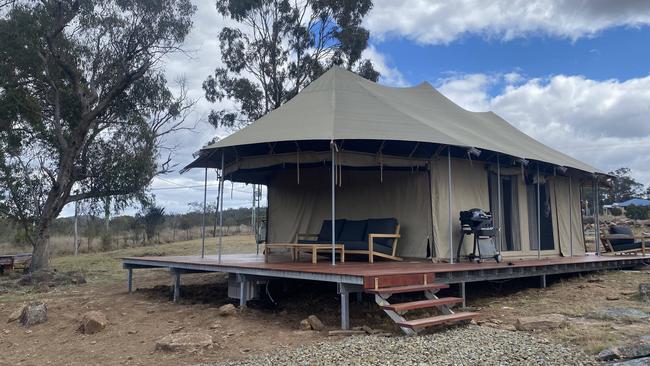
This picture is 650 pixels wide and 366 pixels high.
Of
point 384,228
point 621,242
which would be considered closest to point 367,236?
point 384,228

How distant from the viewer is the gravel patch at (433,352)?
4.16m

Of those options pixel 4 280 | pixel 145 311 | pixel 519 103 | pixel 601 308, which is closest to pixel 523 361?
pixel 601 308

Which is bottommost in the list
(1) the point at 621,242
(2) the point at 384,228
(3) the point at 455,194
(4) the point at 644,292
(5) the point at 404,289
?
(4) the point at 644,292

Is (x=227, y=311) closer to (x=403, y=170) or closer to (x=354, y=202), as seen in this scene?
(x=354, y=202)

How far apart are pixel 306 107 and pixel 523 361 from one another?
5.86 metres

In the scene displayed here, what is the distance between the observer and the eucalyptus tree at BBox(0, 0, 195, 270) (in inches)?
508

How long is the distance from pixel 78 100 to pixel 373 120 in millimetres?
9575

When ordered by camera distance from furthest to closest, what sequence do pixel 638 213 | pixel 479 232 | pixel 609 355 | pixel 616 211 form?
1. pixel 616 211
2. pixel 638 213
3. pixel 479 232
4. pixel 609 355

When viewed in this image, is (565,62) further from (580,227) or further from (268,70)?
(268,70)

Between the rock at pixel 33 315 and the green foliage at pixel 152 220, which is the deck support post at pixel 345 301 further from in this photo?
the green foliage at pixel 152 220

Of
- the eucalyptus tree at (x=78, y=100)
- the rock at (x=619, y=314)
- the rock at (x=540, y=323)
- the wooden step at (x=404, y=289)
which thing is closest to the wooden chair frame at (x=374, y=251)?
the wooden step at (x=404, y=289)

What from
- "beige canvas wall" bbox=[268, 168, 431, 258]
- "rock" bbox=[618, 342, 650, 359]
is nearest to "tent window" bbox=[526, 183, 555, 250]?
"beige canvas wall" bbox=[268, 168, 431, 258]

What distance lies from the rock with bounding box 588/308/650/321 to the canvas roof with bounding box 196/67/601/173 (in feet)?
8.98

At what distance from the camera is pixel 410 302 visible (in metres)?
5.68
